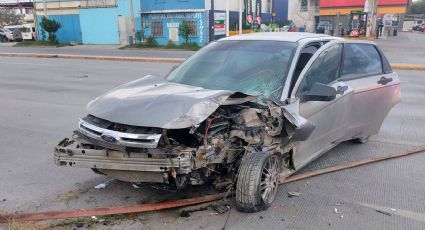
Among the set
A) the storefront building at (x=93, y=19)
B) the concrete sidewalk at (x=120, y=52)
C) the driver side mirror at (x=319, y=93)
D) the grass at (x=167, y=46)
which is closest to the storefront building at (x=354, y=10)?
the grass at (x=167, y=46)

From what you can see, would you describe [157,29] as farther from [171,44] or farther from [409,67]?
[409,67]

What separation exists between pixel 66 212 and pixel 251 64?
2.52 m

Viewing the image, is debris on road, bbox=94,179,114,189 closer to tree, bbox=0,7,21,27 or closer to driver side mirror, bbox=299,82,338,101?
driver side mirror, bbox=299,82,338,101

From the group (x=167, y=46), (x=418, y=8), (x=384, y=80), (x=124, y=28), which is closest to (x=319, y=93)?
(x=384, y=80)

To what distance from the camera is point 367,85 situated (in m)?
5.52

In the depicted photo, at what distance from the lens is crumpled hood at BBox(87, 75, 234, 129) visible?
3.59 m

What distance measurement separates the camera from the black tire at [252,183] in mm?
3758

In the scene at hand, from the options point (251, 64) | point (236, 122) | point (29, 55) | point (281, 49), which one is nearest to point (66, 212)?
point (236, 122)

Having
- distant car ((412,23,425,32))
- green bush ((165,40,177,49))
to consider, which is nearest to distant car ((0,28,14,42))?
green bush ((165,40,177,49))

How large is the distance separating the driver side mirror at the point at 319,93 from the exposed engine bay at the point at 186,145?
46 cm

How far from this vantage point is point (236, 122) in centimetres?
395

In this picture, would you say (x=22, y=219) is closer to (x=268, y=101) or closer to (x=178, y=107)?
(x=178, y=107)

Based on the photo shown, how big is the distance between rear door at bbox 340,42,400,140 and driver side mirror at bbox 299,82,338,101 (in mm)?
928

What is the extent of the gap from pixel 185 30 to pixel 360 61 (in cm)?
2802
